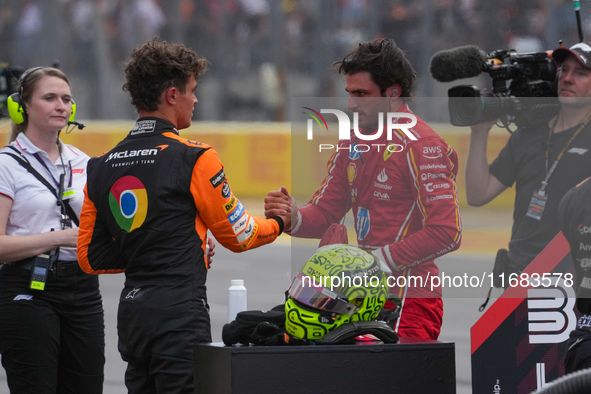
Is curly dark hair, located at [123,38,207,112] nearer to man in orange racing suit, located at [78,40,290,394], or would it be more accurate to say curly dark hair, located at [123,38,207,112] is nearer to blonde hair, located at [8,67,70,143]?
man in orange racing suit, located at [78,40,290,394]

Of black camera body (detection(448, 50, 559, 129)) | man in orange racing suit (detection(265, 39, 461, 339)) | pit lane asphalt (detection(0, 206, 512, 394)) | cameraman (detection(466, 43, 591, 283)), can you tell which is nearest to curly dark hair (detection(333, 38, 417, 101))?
man in orange racing suit (detection(265, 39, 461, 339))

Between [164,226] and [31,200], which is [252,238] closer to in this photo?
[164,226]

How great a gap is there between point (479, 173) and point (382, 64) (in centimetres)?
63

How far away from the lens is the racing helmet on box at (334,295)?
134 inches

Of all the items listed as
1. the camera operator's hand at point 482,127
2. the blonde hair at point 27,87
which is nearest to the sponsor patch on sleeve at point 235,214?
the camera operator's hand at point 482,127

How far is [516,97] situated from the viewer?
14.1ft

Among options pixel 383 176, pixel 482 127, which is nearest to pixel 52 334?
pixel 383 176

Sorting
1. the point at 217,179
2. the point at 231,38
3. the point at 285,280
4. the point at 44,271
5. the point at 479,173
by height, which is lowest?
the point at 44,271

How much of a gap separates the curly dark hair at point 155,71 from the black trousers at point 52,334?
1.23 meters

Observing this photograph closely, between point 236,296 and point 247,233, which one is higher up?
point 247,233

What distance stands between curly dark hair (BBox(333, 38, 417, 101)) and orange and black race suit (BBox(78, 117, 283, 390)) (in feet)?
2.37

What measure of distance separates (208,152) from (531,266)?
4.62 ft

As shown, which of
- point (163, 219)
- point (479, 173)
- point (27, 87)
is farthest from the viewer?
point (27, 87)

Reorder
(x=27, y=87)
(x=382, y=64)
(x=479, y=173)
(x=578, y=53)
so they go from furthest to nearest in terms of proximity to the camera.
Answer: (x=27, y=87)
(x=479, y=173)
(x=578, y=53)
(x=382, y=64)
